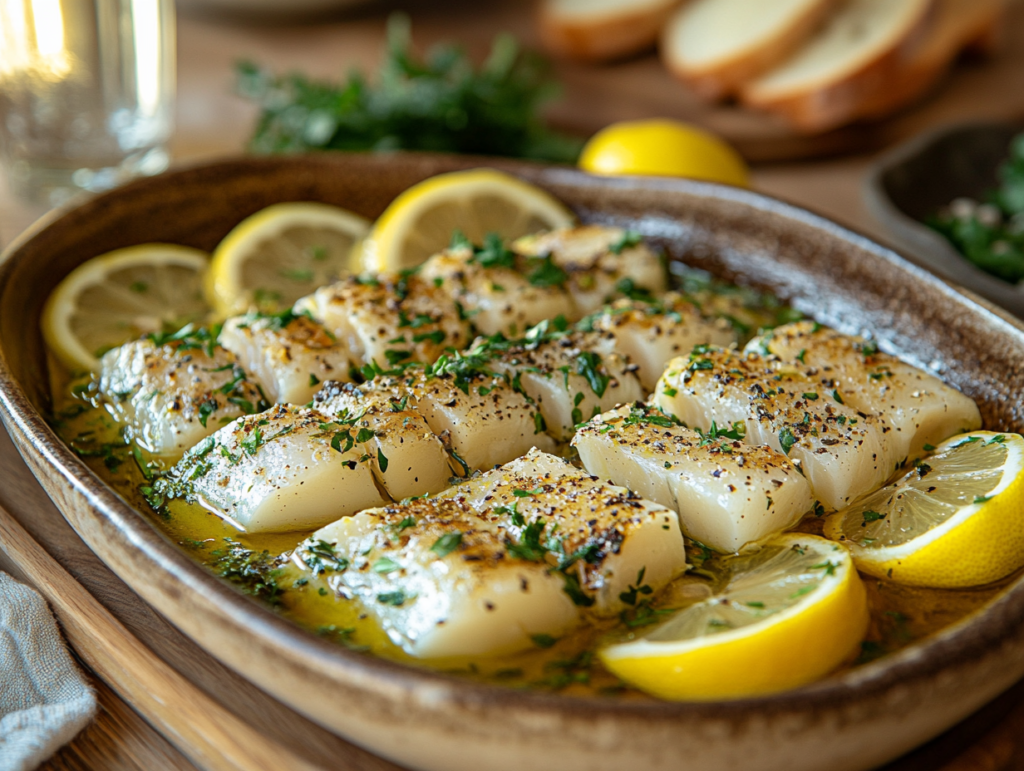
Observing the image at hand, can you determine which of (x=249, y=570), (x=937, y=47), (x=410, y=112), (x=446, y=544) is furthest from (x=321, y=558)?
(x=937, y=47)

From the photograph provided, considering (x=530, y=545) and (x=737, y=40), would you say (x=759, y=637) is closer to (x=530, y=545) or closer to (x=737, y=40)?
(x=530, y=545)

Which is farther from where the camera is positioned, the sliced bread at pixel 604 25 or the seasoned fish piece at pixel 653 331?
the sliced bread at pixel 604 25

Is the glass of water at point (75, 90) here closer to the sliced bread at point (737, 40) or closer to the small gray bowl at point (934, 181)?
the sliced bread at point (737, 40)

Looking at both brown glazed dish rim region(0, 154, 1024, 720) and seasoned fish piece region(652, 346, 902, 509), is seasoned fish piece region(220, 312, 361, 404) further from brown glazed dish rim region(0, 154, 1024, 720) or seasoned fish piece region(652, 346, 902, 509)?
seasoned fish piece region(652, 346, 902, 509)

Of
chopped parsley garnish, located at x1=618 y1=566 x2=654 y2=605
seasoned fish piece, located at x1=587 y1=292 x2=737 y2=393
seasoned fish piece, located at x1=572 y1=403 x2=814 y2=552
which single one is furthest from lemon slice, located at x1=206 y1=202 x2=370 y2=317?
chopped parsley garnish, located at x1=618 y1=566 x2=654 y2=605

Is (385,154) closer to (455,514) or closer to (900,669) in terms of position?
(455,514)

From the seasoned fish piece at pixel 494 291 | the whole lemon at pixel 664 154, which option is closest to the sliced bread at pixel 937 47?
the whole lemon at pixel 664 154

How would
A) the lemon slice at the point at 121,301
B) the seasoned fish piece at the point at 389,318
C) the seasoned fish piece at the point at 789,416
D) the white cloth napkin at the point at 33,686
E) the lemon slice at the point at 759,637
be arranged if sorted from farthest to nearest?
the lemon slice at the point at 121,301 < the seasoned fish piece at the point at 389,318 < the seasoned fish piece at the point at 789,416 < the white cloth napkin at the point at 33,686 < the lemon slice at the point at 759,637
